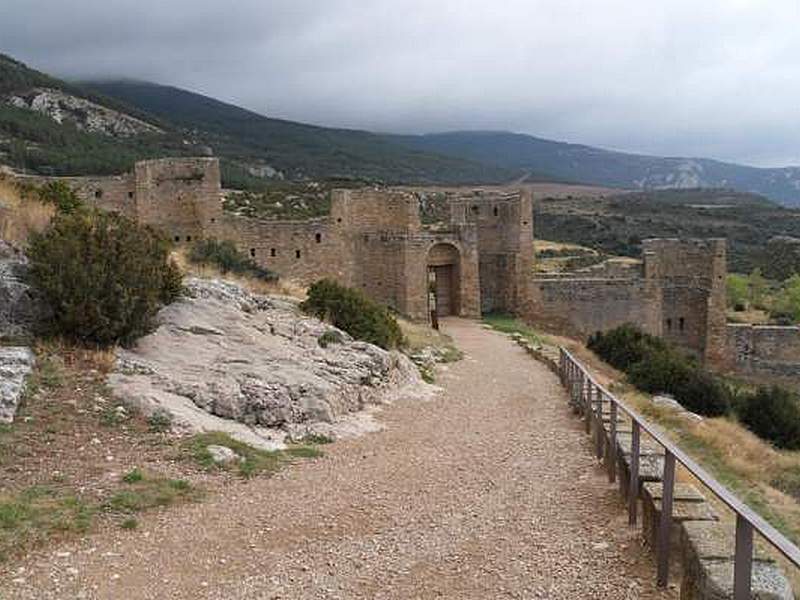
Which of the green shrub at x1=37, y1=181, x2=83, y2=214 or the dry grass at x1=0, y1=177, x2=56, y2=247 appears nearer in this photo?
the dry grass at x1=0, y1=177, x2=56, y2=247

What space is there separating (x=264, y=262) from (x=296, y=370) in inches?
530

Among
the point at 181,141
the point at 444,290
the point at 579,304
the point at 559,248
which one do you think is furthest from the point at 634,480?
the point at 181,141

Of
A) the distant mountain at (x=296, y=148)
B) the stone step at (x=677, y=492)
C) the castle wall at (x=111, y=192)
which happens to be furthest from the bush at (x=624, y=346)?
the distant mountain at (x=296, y=148)

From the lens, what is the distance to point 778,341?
3117 cm

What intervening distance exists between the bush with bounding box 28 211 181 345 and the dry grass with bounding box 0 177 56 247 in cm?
66

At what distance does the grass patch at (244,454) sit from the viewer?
870 centimetres

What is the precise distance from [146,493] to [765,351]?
28363mm

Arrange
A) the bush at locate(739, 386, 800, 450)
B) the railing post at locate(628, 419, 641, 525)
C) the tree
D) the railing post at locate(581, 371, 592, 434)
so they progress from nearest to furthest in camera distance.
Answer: the railing post at locate(628, 419, 641, 525) → the railing post at locate(581, 371, 592, 434) → the bush at locate(739, 386, 800, 450) → the tree

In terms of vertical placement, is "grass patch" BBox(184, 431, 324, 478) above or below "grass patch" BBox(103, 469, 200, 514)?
below

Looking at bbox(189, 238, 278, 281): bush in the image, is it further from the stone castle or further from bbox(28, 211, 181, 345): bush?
bbox(28, 211, 181, 345): bush

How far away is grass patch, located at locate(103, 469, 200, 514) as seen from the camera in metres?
7.20

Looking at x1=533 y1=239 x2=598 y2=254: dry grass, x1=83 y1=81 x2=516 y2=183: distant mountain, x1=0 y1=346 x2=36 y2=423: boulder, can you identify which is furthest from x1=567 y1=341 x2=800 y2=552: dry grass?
x1=83 y1=81 x2=516 y2=183: distant mountain

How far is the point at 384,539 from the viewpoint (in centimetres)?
697

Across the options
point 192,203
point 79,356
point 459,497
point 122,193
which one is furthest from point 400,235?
point 459,497
